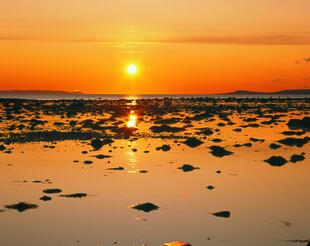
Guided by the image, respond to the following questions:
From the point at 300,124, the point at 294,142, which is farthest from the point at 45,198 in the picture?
the point at 300,124

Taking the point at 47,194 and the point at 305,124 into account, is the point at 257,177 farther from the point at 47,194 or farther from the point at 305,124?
the point at 305,124

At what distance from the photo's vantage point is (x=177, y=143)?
36469 millimetres

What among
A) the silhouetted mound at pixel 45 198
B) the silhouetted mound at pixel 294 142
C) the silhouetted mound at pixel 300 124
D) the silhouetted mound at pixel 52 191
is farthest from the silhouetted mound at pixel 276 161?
the silhouetted mound at pixel 300 124

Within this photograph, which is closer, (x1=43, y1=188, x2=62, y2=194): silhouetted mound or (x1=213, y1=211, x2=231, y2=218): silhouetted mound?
(x1=213, y1=211, x2=231, y2=218): silhouetted mound

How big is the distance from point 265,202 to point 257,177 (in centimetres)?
489

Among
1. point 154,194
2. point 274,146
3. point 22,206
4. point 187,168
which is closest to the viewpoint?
point 22,206

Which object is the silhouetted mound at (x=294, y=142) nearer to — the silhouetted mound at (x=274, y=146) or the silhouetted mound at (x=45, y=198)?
the silhouetted mound at (x=274, y=146)

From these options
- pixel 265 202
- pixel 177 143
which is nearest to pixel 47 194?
pixel 265 202

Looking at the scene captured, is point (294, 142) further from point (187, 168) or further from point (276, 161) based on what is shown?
point (187, 168)

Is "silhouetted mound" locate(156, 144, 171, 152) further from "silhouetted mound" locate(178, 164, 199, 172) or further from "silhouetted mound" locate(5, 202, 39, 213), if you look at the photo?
"silhouetted mound" locate(5, 202, 39, 213)

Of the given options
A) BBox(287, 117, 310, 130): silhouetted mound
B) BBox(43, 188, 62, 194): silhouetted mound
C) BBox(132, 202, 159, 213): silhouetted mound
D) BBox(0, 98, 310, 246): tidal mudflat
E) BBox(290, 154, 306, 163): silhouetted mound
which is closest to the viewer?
BBox(0, 98, 310, 246): tidal mudflat

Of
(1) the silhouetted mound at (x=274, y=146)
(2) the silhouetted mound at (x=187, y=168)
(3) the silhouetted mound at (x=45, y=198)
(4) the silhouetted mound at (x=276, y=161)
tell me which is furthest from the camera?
(1) the silhouetted mound at (x=274, y=146)

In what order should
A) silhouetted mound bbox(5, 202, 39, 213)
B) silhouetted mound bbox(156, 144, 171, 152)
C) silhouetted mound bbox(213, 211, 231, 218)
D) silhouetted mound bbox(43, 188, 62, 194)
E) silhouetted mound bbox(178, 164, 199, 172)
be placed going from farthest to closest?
silhouetted mound bbox(156, 144, 171, 152) < silhouetted mound bbox(178, 164, 199, 172) < silhouetted mound bbox(43, 188, 62, 194) < silhouetted mound bbox(5, 202, 39, 213) < silhouetted mound bbox(213, 211, 231, 218)

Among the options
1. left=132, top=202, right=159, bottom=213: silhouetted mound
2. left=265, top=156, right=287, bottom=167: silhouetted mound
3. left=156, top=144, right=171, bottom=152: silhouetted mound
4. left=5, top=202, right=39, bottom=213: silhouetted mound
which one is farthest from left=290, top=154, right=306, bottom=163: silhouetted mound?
left=5, top=202, right=39, bottom=213: silhouetted mound
